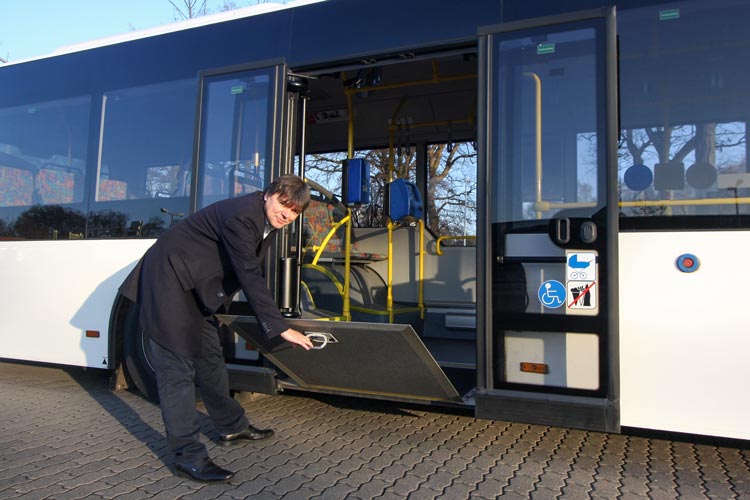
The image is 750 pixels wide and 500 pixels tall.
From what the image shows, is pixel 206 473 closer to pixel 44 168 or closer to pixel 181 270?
pixel 181 270

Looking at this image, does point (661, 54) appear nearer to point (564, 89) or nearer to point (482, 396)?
point (564, 89)

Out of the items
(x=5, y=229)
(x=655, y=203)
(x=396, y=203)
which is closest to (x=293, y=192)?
(x=655, y=203)

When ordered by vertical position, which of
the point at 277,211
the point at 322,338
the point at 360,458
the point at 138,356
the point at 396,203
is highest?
the point at 396,203

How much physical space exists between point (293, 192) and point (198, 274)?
698mm

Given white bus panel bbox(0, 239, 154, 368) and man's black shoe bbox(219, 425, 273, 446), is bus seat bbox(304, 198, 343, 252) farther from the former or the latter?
man's black shoe bbox(219, 425, 273, 446)

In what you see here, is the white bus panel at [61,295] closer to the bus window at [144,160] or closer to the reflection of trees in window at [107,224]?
the reflection of trees in window at [107,224]

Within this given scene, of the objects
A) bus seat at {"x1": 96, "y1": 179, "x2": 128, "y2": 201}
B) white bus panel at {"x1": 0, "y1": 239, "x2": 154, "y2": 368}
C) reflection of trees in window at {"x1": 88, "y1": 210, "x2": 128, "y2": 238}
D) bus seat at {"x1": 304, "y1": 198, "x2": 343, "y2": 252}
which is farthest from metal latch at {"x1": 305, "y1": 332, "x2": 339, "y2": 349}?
bus seat at {"x1": 304, "y1": 198, "x2": 343, "y2": 252}

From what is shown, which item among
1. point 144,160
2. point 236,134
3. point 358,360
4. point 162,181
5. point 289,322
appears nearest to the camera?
point 289,322

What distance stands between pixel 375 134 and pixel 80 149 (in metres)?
3.21

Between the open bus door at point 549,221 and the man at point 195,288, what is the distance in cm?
118

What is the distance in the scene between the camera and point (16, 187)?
5.55 metres

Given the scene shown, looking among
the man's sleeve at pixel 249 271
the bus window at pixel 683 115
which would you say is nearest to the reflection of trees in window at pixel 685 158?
the bus window at pixel 683 115

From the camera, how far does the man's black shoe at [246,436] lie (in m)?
3.72

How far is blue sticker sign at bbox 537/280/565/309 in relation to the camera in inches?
131
